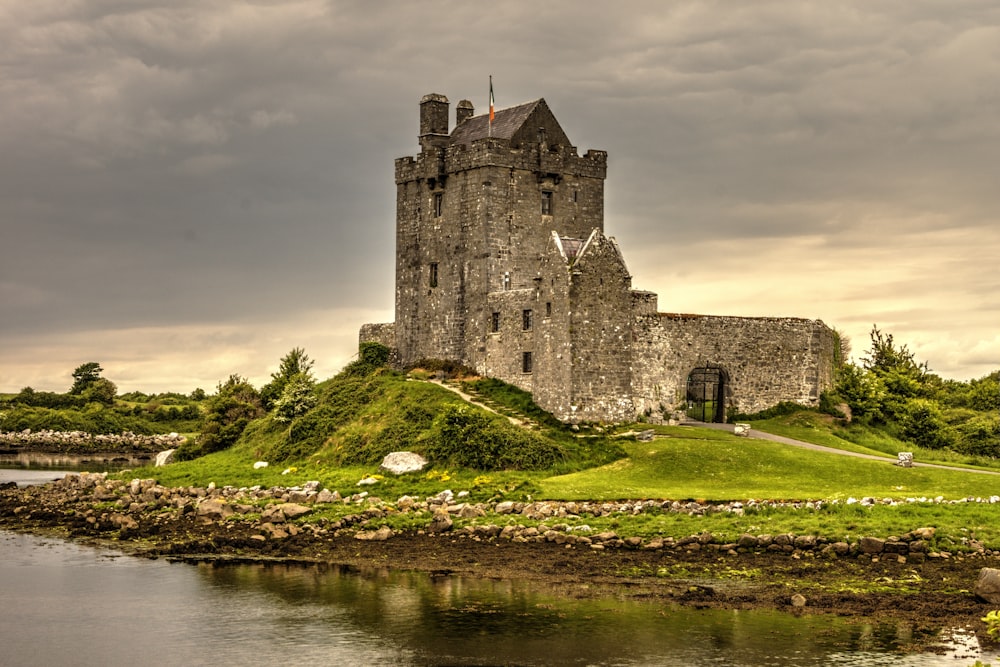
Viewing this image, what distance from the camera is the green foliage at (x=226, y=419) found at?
59.6m

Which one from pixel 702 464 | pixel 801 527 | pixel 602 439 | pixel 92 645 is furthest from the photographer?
pixel 602 439

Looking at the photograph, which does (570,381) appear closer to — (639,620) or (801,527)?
(801,527)

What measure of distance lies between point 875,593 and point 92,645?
18305 mm

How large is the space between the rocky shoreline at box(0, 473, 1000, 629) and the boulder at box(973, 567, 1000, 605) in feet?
0.70

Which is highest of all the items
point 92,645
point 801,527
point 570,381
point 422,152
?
point 422,152

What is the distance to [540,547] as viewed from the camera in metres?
34.7

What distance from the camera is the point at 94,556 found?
124ft

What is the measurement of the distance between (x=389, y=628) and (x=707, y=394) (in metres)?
31.6

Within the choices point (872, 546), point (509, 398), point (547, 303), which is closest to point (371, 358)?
point (509, 398)

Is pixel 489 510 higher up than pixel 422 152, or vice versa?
pixel 422 152

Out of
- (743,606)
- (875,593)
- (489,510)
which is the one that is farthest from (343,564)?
(875,593)

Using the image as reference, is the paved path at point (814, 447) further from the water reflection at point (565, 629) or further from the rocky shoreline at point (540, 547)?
the water reflection at point (565, 629)

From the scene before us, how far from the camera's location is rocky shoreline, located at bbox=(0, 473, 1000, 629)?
28781 mm

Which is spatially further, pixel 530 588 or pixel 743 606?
pixel 530 588
